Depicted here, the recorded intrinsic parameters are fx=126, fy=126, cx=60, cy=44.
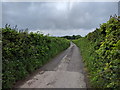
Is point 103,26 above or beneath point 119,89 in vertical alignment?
above

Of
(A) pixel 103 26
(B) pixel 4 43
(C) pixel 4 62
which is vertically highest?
(A) pixel 103 26

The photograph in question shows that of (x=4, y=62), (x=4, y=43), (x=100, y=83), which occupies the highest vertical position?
(x=4, y=43)

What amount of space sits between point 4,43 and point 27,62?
1824 millimetres

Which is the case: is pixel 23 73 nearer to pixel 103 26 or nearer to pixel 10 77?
pixel 10 77

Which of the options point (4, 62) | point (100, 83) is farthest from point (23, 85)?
point (100, 83)

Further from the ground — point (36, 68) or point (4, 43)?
point (4, 43)

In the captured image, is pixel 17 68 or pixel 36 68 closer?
pixel 17 68

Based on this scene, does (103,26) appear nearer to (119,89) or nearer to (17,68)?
(119,89)

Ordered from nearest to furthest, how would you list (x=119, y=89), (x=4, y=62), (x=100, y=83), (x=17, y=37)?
(x=119, y=89)
(x=100, y=83)
(x=4, y=62)
(x=17, y=37)

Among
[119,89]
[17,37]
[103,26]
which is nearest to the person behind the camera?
[119,89]

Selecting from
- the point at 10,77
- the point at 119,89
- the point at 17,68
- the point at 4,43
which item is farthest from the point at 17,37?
the point at 119,89

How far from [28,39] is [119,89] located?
21.4 feet

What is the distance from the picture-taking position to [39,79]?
20.3 ft

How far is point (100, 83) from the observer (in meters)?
4.39
